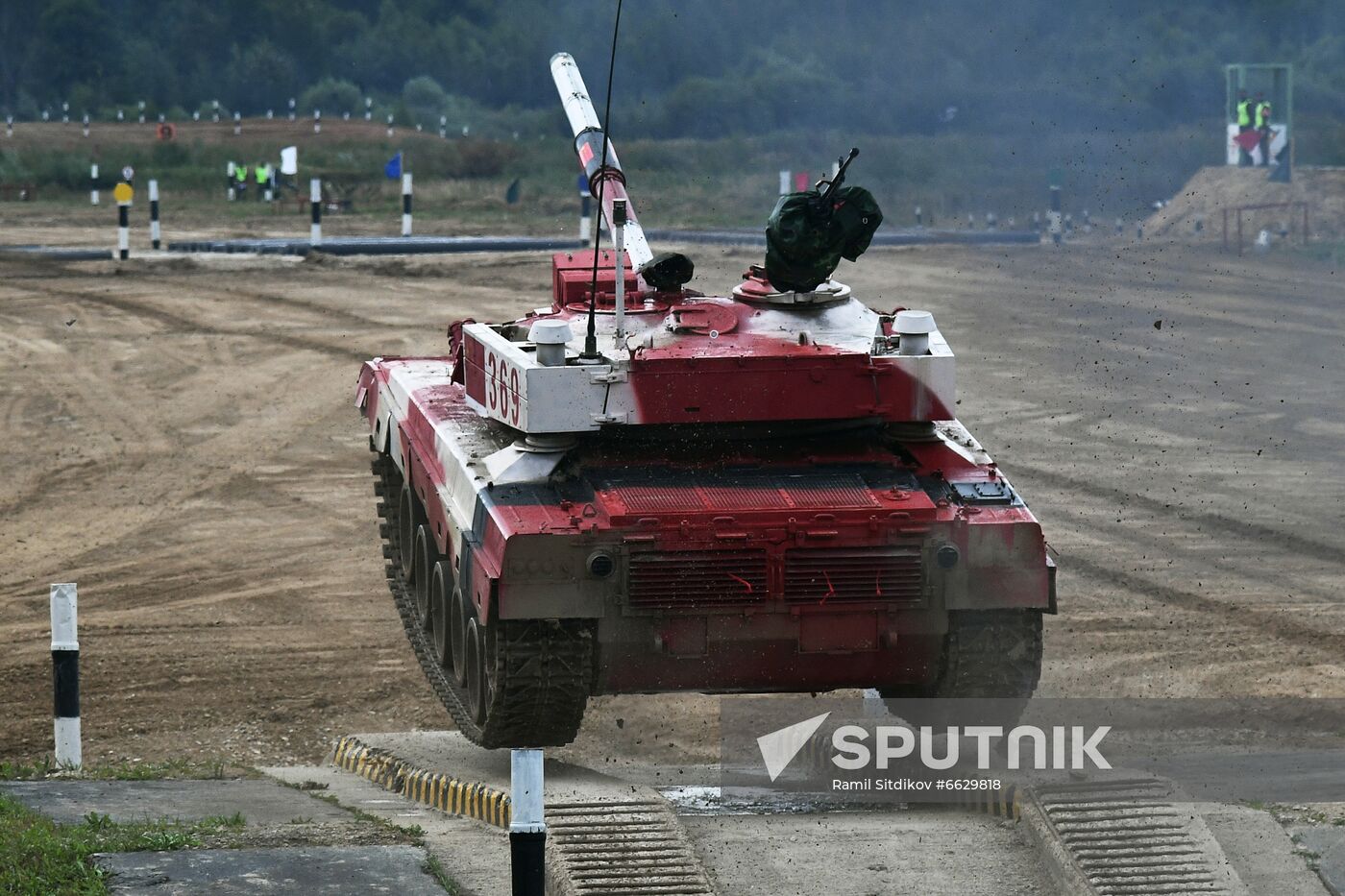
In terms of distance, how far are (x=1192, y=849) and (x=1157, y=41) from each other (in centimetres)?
2750

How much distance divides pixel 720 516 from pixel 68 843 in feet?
8.31

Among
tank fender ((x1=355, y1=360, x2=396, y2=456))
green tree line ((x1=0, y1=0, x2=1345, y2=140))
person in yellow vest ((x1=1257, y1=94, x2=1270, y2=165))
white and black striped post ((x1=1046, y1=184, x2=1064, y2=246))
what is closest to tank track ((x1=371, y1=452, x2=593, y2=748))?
tank fender ((x1=355, y1=360, x2=396, y2=456))

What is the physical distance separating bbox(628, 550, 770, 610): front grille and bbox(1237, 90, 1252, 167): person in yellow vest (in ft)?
82.7

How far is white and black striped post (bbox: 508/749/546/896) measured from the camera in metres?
5.93

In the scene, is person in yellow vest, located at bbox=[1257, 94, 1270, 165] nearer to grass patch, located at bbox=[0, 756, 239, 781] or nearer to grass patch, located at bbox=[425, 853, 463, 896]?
grass patch, located at bbox=[0, 756, 239, 781]

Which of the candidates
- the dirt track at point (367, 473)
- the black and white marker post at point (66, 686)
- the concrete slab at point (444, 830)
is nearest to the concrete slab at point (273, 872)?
the concrete slab at point (444, 830)

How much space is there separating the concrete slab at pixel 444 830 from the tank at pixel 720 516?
479 millimetres

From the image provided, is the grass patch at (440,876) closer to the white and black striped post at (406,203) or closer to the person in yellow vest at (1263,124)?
the white and black striped post at (406,203)

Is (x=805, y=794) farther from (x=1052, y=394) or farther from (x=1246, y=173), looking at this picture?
(x=1246, y=173)

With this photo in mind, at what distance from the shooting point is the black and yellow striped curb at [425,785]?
8.23 m

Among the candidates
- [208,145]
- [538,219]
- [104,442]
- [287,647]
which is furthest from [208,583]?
[208,145]

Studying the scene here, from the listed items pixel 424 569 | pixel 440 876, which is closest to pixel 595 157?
pixel 424 569

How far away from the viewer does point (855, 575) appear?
8.22 metres

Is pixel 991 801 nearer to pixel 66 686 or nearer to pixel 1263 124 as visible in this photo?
pixel 66 686
